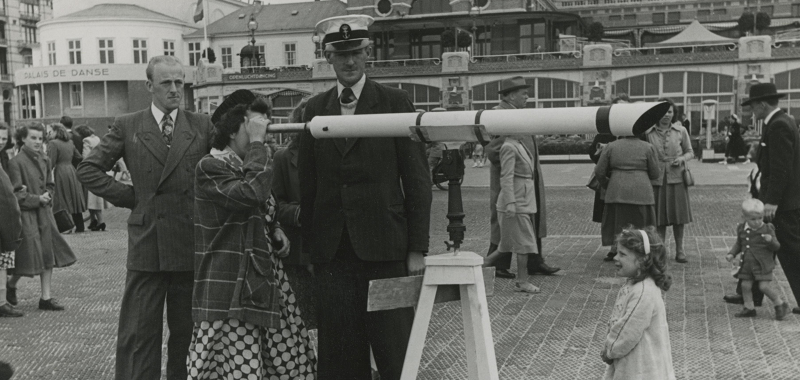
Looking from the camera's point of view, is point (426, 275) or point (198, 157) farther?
point (198, 157)

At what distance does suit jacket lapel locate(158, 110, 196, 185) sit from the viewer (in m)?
4.46

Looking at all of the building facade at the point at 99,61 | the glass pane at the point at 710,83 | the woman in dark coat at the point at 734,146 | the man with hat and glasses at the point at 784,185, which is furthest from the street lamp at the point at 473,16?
the man with hat and glasses at the point at 784,185

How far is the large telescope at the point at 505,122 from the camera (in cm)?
283

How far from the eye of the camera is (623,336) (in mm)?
4098

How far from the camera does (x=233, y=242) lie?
3.92m

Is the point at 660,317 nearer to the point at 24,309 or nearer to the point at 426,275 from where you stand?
the point at 426,275

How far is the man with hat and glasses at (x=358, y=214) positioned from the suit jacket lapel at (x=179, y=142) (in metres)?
0.76

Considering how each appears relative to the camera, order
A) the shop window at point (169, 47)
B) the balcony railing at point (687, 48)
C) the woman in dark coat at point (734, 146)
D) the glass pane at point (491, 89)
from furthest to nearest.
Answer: the shop window at point (169, 47)
the glass pane at point (491, 89)
the balcony railing at point (687, 48)
the woman in dark coat at point (734, 146)

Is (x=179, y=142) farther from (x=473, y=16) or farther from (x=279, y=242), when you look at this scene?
(x=473, y=16)

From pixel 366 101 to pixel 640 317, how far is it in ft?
5.92

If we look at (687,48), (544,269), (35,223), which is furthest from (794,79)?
(35,223)

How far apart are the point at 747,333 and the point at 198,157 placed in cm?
443

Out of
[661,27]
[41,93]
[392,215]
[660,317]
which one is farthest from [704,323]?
[41,93]

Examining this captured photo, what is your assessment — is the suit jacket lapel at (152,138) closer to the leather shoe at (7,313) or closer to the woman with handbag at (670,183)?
the leather shoe at (7,313)
